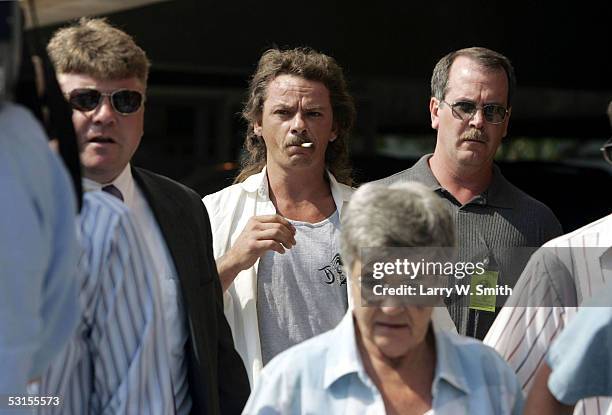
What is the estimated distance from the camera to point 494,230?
3434mm

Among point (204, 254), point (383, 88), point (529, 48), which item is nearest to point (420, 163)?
point (204, 254)

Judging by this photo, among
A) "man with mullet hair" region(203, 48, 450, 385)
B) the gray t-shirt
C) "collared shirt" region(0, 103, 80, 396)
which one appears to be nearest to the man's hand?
"man with mullet hair" region(203, 48, 450, 385)

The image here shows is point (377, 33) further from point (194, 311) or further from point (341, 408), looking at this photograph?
point (341, 408)

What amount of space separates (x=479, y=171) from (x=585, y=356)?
4.89 feet

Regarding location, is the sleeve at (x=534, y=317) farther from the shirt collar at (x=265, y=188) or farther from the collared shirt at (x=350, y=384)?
the shirt collar at (x=265, y=188)

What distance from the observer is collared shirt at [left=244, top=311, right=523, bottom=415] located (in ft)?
7.02

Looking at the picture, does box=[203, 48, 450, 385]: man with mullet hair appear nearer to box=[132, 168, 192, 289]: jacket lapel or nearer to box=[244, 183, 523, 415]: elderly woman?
box=[132, 168, 192, 289]: jacket lapel

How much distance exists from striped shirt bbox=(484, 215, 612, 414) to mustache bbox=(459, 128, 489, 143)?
87 centimetres

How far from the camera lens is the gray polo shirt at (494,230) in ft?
10.9

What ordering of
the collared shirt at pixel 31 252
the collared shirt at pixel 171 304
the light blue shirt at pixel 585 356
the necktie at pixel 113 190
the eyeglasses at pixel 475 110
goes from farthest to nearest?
the eyeglasses at pixel 475 110, the necktie at pixel 113 190, the collared shirt at pixel 171 304, the light blue shirt at pixel 585 356, the collared shirt at pixel 31 252

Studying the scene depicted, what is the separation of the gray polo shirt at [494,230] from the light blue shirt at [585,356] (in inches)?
43.6

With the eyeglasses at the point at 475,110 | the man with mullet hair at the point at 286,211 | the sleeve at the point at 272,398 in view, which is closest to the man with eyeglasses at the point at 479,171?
the eyeglasses at the point at 475,110

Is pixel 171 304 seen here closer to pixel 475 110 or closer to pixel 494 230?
pixel 494 230

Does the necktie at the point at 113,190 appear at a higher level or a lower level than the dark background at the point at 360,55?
lower
